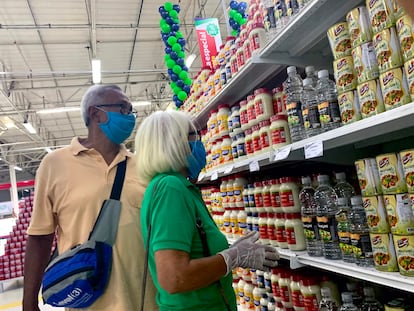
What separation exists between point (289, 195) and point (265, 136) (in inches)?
14.5

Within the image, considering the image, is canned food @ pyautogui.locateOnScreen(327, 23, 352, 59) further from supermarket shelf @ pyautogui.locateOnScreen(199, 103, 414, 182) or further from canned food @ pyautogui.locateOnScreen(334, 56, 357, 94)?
supermarket shelf @ pyautogui.locateOnScreen(199, 103, 414, 182)

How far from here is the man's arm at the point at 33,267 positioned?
186 cm

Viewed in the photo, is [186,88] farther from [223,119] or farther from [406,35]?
[406,35]

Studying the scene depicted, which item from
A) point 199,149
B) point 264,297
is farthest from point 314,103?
point 264,297

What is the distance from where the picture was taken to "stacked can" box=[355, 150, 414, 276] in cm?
126

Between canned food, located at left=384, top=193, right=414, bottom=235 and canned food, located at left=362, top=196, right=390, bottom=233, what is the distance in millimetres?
35

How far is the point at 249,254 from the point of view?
170 centimetres

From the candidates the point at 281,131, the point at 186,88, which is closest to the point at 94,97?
the point at 281,131

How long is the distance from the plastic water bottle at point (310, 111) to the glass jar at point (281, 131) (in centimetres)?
21

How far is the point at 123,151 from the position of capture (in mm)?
2094

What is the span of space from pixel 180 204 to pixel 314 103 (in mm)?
820

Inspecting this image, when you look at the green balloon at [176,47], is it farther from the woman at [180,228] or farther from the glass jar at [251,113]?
the woman at [180,228]

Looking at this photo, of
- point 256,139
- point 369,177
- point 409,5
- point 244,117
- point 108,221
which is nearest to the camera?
point 409,5

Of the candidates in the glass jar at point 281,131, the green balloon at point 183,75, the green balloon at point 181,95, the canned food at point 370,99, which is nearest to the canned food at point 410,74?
the canned food at point 370,99
